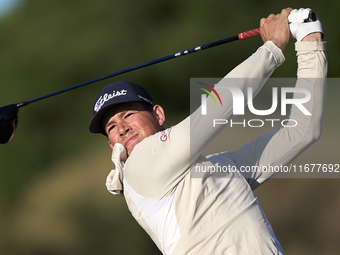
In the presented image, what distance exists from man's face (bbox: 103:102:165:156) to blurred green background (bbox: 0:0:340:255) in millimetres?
2640

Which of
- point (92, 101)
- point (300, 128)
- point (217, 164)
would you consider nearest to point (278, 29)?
point (300, 128)

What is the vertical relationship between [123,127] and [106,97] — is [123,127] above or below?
below

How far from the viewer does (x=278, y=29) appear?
162 centimetres

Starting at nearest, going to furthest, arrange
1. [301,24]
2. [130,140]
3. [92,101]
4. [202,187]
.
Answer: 1. [202,187]
2. [301,24]
3. [130,140]
4. [92,101]

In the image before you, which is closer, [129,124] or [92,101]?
[129,124]

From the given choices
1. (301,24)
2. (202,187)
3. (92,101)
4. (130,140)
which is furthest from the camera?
(92,101)

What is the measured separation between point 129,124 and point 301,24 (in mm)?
616

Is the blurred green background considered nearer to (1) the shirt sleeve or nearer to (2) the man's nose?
(1) the shirt sleeve

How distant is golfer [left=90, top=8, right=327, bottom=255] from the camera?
1.47m

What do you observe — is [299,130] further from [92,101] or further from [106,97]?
[92,101]

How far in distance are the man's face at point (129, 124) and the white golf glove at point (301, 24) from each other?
1.77 ft

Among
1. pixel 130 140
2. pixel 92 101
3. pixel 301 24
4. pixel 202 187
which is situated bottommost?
pixel 202 187

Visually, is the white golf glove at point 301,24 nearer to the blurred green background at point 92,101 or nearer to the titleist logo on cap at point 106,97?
the titleist logo on cap at point 106,97

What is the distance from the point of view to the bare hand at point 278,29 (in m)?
1.59
